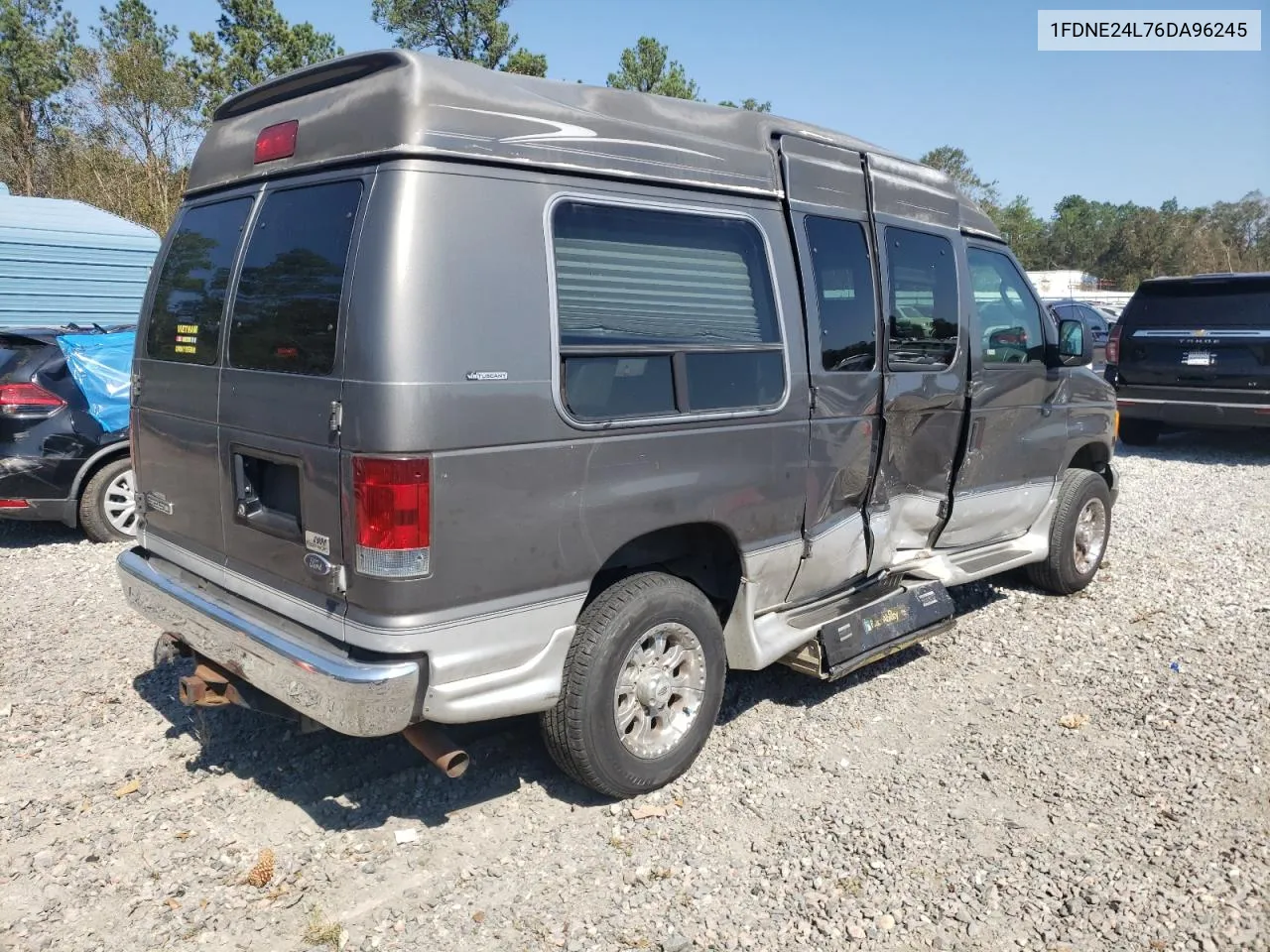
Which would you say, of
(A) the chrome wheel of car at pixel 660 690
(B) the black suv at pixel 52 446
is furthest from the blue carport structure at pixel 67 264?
(A) the chrome wheel of car at pixel 660 690

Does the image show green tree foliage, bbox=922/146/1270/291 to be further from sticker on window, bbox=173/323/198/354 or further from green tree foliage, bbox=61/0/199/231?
sticker on window, bbox=173/323/198/354

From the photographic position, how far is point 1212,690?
4.78 metres

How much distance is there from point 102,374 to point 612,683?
213 inches

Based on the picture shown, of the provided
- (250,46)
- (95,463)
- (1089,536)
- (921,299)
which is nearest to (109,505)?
(95,463)

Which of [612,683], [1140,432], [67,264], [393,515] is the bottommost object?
[612,683]

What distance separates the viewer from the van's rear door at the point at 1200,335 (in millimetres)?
10258

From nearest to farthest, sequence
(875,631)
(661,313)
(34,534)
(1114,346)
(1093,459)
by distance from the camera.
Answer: (661,313)
(875,631)
(1093,459)
(34,534)
(1114,346)

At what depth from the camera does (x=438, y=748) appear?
3.22 metres

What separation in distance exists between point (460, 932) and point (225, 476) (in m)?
1.74

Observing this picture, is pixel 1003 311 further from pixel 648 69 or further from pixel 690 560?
pixel 648 69

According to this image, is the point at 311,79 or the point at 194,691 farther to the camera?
the point at 194,691

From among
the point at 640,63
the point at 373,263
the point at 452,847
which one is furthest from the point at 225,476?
the point at 640,63

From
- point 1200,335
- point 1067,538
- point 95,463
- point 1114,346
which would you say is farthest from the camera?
point 1114,346

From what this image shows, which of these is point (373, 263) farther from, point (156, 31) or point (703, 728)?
point (156, 31)
